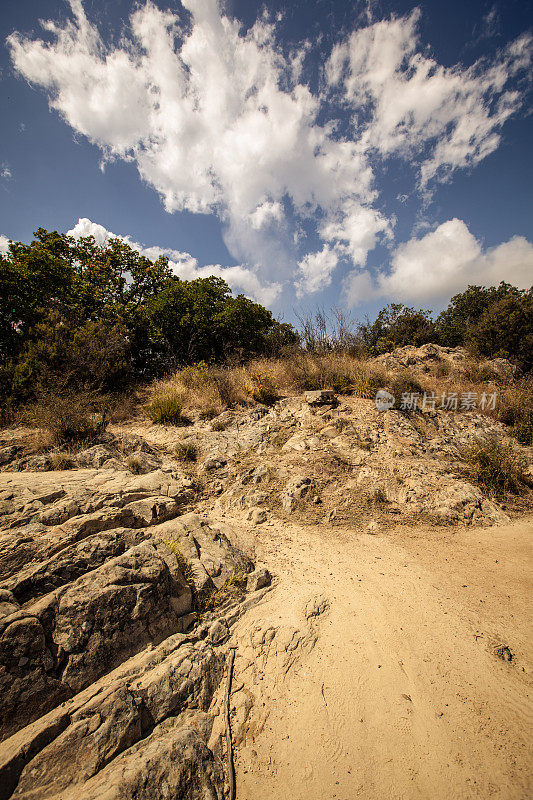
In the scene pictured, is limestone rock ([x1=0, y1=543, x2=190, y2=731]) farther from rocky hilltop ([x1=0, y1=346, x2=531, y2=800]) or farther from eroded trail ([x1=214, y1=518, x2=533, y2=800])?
eroded trail ([x1=214, y1=518, x2=533, y2=800])

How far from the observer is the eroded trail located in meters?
1.92

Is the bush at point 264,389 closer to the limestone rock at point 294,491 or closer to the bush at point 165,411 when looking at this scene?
the bush at point 165,411

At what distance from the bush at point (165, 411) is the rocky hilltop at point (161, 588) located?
1.56 meters

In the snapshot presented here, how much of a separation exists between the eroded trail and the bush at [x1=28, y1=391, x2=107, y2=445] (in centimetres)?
531

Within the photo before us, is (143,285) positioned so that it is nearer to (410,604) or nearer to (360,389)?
(360,389)

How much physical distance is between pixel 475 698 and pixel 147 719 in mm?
2681

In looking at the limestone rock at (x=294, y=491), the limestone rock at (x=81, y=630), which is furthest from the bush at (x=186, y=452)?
the limestone rock at (x=81, y=630)

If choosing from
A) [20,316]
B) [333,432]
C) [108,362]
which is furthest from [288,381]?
[20,316]

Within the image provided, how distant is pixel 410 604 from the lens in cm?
321

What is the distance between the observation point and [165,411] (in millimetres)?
7957

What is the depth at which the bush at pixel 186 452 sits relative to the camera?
6566 millimetres

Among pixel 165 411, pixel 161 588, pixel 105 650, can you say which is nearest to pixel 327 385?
pixel 165 411

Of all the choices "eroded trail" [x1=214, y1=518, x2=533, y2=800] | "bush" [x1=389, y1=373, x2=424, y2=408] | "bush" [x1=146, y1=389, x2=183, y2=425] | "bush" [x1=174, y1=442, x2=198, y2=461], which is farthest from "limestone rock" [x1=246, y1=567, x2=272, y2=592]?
"bush" [x1=389, y1=373, x2=424, y2=408]

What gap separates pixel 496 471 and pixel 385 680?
4.90 m
